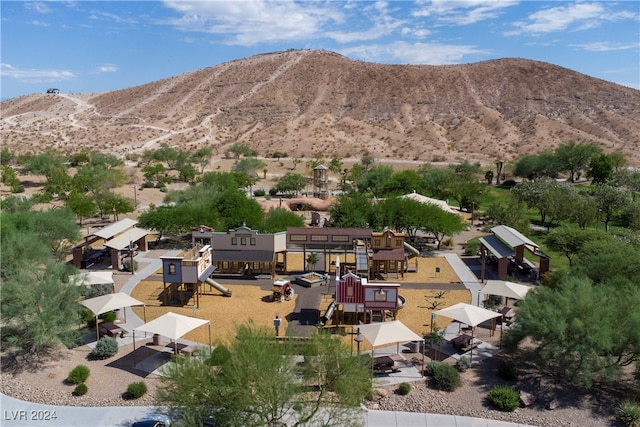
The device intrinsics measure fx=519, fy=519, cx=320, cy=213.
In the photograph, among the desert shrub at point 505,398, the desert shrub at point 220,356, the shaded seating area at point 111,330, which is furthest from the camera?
the shaded seating area at point 111,330

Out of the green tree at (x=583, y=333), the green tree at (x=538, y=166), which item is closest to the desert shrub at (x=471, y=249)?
the green tree at (x=583, y=333)

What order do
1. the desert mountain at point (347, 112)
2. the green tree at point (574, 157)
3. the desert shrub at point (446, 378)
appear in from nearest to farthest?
the desert shrub at point (446, 378), the green tree at point (574, 157), the desert mountain at point (347, 112)

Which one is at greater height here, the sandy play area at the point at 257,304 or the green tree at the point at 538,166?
the green tree at the point at 538,166

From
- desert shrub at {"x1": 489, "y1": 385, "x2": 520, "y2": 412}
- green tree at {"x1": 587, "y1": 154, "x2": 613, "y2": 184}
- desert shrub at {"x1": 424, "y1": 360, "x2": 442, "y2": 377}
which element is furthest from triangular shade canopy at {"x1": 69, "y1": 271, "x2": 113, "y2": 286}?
green tree at {"x1": 587, "y1": 154, "x2": 613, "y2": 184}

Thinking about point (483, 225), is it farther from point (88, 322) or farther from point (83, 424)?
point (83, 424)

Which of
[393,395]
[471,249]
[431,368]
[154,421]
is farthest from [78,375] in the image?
[471,249]

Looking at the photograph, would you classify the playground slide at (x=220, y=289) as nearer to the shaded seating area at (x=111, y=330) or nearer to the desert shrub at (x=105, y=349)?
the shaded seating area at (x=111, y=330)
